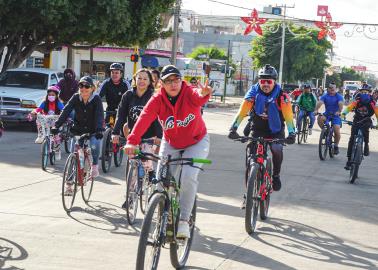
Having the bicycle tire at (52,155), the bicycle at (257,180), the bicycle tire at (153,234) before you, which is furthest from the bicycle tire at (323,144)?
the bicycle tire at (153,234)

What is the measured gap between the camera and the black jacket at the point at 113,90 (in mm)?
13273

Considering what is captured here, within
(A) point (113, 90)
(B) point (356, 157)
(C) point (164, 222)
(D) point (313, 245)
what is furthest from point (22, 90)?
(C) point (164, 222)

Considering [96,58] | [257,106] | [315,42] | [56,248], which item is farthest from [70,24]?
[315,42]

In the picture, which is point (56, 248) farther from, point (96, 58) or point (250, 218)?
point (96, 58)

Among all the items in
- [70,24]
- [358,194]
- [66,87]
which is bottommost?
[358,194]

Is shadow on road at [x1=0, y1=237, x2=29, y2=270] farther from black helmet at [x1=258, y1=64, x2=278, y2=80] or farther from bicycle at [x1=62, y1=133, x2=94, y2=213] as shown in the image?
black helmet at [x1=258, y1=64, x2=278, y2=80]

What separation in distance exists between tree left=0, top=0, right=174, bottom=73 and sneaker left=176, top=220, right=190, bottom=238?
1854 centimetres

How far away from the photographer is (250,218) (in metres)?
8.56

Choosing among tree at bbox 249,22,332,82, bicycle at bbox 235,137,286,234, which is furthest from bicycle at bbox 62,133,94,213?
tree at bbox 249,22,332,82

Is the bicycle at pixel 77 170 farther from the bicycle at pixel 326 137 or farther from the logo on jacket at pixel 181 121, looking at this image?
the bicycle at pixel 326 137

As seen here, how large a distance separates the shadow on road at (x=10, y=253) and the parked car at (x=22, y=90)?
13671 millimetres

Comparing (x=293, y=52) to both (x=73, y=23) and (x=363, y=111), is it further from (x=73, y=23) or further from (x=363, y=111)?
(x=363, y=111)

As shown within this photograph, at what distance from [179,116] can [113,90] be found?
6.62 meters

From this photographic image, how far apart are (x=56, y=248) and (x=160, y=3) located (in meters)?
21.9
